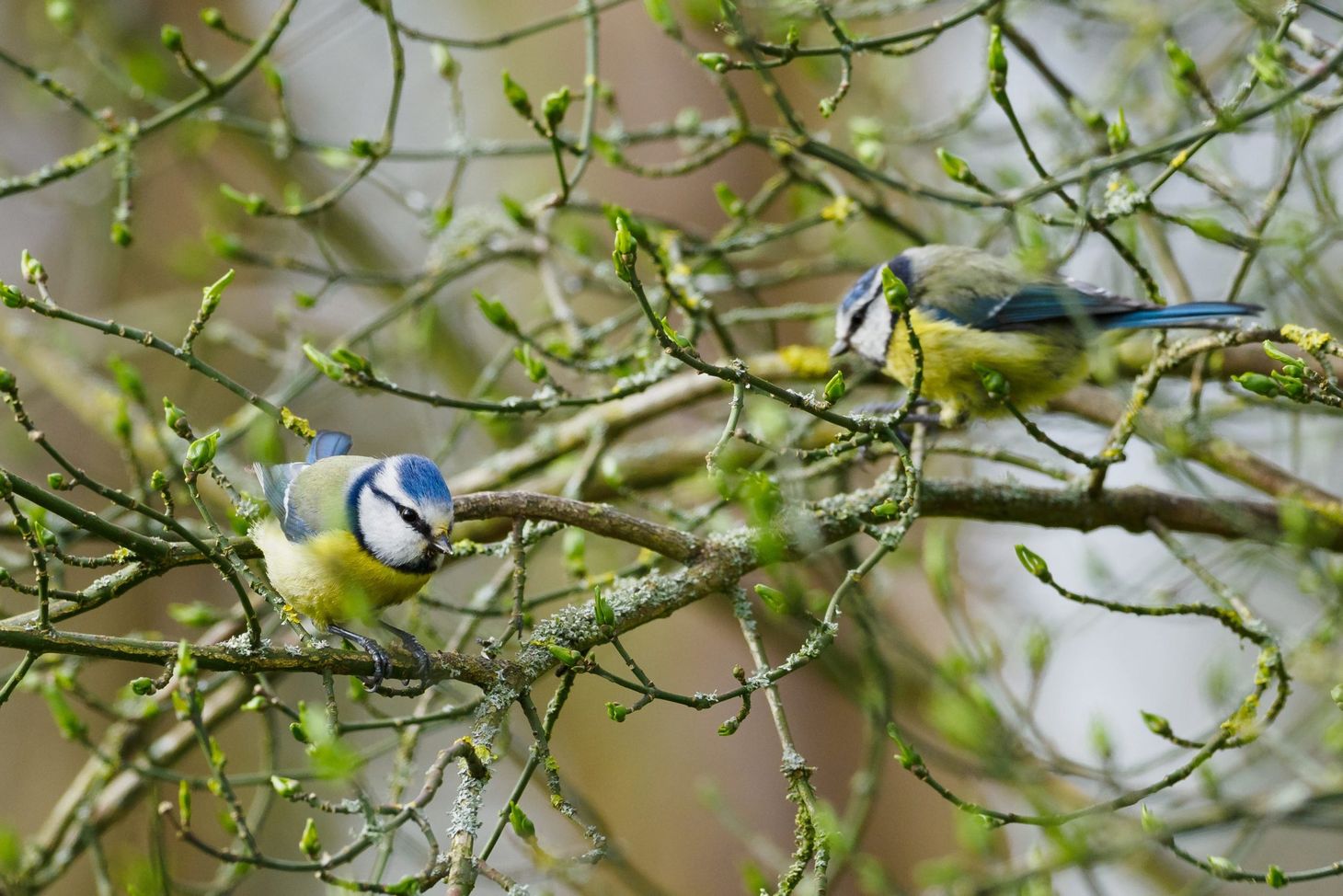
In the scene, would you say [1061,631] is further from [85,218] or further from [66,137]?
[66,137]

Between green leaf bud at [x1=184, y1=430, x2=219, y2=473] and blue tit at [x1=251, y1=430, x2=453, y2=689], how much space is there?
425 millimetres

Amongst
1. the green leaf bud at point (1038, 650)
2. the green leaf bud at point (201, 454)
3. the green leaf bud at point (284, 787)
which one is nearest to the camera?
the green leaf bud at point (201, 454)

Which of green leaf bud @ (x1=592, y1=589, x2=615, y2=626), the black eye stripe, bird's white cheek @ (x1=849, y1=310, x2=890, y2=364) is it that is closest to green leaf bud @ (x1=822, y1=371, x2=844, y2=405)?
green leaf bud @ (x1=592, y1=589, x2=615, y2=626)

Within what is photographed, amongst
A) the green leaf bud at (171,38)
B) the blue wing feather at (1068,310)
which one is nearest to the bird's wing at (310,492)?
the green leaf bud at (171,38)

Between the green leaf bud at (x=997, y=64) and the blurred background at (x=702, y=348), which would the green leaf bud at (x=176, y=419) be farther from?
the green leaf bud at (x=997, y=64)

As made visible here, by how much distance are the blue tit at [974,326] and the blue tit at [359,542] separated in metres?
1.26

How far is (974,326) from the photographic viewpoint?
10.2ft

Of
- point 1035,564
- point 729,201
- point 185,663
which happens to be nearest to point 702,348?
point 729,201

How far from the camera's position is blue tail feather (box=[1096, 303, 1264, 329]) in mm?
2439

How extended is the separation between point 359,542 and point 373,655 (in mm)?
538

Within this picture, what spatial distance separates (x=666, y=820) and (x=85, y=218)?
3.52 meters

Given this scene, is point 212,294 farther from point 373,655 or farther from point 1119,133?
A: point 1119,133

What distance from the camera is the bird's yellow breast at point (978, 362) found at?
2.94 m

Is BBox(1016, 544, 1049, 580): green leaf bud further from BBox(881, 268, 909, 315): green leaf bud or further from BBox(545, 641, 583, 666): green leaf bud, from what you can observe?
BBox(545, 641, 583, 666): green leaf bud
